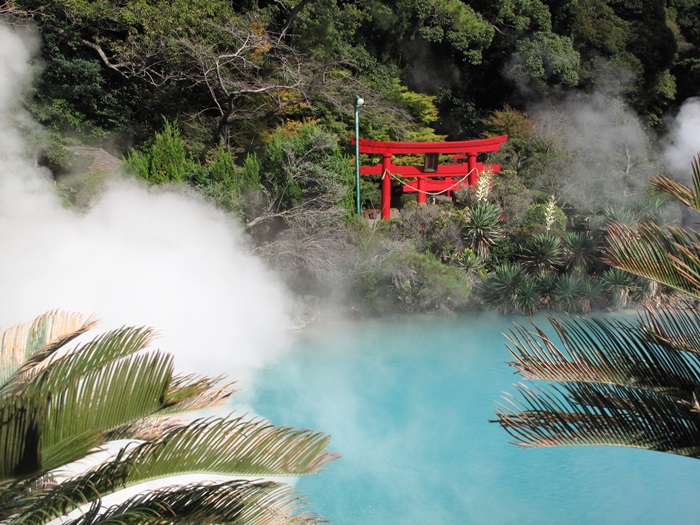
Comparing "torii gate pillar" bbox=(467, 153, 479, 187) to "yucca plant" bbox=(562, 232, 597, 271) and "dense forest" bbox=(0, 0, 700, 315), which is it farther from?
"yucca plant" bbox=(562, 232, 597, 271)

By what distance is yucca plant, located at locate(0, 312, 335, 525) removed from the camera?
209 cm

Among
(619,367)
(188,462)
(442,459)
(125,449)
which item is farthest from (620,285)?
(125,449)

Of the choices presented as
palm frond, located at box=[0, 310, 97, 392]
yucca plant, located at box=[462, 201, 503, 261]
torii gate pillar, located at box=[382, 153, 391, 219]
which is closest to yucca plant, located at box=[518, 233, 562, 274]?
yucca plant, located at box=[462, 201, 503, 261]

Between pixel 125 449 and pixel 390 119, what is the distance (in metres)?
16.2

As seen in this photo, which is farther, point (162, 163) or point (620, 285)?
point (162, 163)

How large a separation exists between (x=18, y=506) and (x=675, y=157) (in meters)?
19.7

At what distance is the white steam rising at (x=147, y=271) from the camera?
7852 millimetres

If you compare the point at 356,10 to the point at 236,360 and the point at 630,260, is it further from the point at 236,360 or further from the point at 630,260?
the point at 630,260

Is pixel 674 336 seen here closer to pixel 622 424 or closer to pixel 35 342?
pixel 622 424

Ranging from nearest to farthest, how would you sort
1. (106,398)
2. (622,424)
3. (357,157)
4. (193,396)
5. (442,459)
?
(106,398) < (193,396) < (622,424) < (442,459) < (357,157)

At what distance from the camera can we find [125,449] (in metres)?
2.36

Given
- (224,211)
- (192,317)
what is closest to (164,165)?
(224,211)

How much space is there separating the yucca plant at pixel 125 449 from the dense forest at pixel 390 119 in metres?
9.46

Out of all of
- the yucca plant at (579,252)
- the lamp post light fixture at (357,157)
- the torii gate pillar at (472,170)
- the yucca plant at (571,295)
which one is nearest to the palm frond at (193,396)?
the yucca plant at (571,295)
